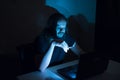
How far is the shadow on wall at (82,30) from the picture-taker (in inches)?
109

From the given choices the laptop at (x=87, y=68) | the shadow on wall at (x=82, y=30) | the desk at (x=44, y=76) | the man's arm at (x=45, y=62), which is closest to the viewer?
the laptop at (x=87, y=68)

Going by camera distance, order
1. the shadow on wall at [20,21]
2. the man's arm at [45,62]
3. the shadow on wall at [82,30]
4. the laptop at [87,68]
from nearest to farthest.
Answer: the laptop at [87,68] < the man's arm at [45,62] < the shadow on wall at [20,21] < the shadow on wall at [82,30]

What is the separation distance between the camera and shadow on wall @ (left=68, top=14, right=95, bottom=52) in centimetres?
277

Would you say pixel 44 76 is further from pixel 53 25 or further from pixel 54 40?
pixel 53 25

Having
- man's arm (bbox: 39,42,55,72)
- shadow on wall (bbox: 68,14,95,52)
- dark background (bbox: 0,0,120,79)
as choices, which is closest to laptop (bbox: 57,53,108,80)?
man's arm (bbox: 39,42,55,72)

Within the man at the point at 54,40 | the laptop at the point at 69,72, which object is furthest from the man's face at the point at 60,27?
the laptop at the point at 69,72

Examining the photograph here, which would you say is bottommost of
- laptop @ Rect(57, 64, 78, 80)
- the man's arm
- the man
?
laptop @ Rect(57, 64, 78, 80)

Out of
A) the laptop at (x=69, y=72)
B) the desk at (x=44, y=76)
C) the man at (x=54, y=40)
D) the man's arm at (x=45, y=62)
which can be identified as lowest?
the desk at (x=44, y=76)

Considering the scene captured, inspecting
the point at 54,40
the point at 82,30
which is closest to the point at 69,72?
the point at 54,40

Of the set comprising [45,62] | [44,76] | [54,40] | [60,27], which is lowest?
[44,76]

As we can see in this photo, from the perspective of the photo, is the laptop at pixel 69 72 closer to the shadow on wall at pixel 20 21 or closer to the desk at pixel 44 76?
the desk at pixel 44 76

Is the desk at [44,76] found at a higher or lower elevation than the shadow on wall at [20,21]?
lower

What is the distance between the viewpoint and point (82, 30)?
287 cm

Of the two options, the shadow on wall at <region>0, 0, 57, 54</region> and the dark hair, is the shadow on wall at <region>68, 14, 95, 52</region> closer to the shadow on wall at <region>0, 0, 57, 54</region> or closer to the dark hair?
the shadow on wall at <region>0, 0, 57, 54</region>
